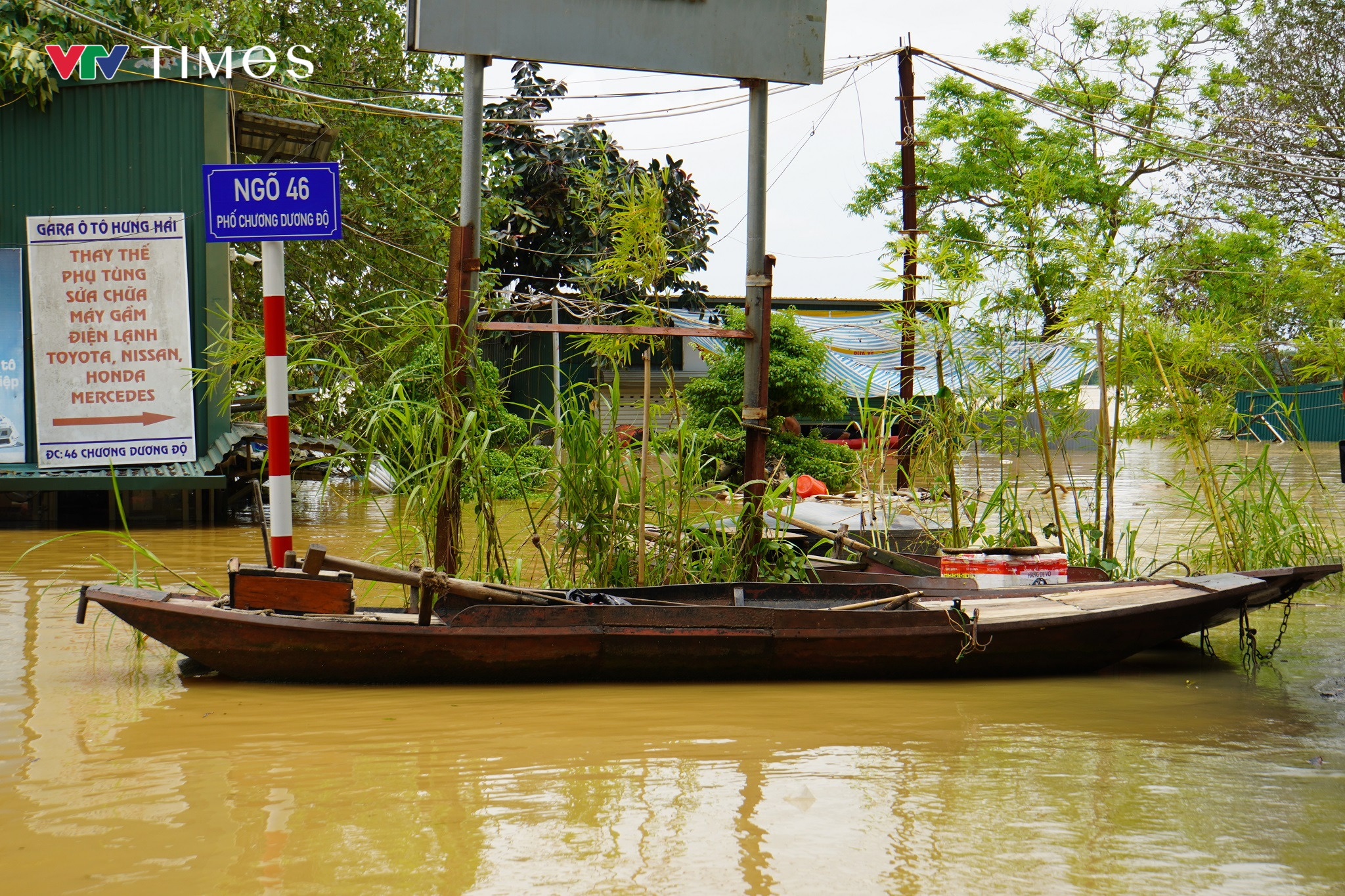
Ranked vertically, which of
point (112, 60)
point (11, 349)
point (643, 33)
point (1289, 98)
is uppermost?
point (1289, 98)

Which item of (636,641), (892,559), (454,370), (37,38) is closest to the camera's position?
(636,641)

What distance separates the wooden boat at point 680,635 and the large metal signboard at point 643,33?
3.08 m

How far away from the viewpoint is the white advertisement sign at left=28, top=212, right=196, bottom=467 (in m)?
11.0

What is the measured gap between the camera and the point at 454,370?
5922mm

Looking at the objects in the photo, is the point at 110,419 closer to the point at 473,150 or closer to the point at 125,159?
the point at 125,159

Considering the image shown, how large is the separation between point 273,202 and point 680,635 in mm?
2898

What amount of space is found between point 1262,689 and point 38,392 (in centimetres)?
1093

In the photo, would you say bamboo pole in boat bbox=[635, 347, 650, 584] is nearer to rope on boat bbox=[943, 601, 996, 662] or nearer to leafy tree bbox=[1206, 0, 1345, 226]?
rope on boat bbox=[943, 601, 996, 662]

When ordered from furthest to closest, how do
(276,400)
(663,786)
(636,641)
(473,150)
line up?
(473,150) < (276,400) < (636,641) < (663,786)

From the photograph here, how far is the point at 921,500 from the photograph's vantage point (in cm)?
885

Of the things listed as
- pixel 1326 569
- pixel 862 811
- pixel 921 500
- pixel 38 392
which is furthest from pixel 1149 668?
pixel 38 392

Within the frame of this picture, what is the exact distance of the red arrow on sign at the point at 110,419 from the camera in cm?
1104

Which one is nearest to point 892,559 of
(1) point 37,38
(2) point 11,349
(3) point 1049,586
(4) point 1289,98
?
(3) point 1049,586

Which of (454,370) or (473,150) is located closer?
(454,370)
